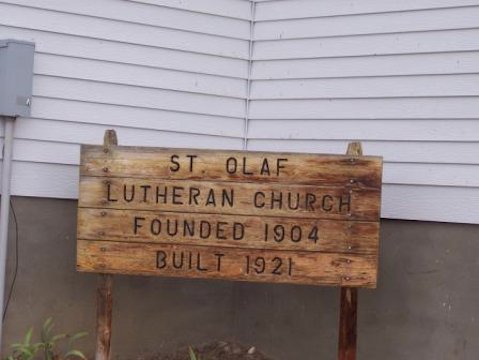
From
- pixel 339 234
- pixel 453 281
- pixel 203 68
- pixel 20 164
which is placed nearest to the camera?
pixel 339 234

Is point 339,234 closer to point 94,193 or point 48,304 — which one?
point 94,193

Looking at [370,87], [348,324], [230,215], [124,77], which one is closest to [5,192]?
[124,77]

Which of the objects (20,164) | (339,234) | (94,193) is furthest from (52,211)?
(339,234)

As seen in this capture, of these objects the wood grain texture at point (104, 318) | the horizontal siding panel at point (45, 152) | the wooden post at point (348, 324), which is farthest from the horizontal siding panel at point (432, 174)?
the horizontal siding panel at point (45, 152)

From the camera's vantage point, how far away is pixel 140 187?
14.9 feet

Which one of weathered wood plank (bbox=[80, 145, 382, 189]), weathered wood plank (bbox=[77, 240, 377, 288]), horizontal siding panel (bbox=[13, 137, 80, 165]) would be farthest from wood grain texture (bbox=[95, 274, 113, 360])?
horizontal siding panel (bbox=[13, 137, 80, 165])

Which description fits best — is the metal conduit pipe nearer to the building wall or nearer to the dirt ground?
the building wall

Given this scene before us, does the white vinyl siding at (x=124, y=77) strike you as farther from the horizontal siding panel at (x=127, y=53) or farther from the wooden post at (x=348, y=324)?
the wooden post at (x=348, y=324)

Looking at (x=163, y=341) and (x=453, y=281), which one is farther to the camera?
(x=163, y=341)

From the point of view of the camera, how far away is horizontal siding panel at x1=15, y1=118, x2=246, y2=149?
504cm

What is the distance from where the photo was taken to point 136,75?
5266 mm

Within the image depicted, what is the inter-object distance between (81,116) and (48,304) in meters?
1.20

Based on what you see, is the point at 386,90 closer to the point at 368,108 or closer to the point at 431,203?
the point at 368,108

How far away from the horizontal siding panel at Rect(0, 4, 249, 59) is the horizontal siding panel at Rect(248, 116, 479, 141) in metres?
0.55
